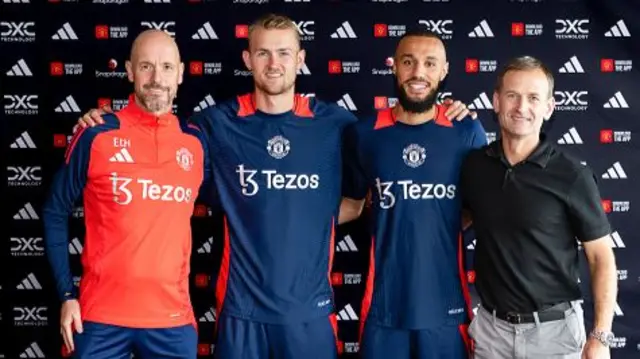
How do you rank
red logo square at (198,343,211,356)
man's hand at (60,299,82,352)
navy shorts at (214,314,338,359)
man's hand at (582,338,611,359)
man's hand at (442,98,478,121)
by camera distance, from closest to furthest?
man's hand at (582,338,611,359)
man's hand at (60,299,82,352)
navy shorts at (214,314,338,359)
man's hand at (442,98,478,121)
red logo square at (198,343,211,356)

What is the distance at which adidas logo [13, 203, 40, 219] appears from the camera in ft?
10.2

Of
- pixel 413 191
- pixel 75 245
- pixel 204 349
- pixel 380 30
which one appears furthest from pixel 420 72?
pixel 75 245

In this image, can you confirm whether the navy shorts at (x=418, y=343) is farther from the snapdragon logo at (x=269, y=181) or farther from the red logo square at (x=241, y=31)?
the red logo square at (x=241, y=31)

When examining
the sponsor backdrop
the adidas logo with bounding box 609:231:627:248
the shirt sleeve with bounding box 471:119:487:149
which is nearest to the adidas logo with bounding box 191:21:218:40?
the sponsor backdrop

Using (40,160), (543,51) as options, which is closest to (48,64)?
(40,160)

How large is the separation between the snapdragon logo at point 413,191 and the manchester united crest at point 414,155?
0.07 m

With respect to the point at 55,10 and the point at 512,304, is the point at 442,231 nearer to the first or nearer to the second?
the point at 512,304

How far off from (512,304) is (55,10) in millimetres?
2433

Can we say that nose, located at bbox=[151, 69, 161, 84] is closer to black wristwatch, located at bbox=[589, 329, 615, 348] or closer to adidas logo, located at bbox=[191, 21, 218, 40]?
adidas logo, located at bbox=[191, 21, 218, 40]

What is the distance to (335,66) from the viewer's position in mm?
3059

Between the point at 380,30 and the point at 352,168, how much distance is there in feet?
2.86

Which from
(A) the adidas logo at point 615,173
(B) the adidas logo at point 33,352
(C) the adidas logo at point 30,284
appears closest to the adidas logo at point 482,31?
(A) the adidas logo at point 615,173

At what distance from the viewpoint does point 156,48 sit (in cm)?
229

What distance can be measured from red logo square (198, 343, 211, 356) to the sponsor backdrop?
260mm
